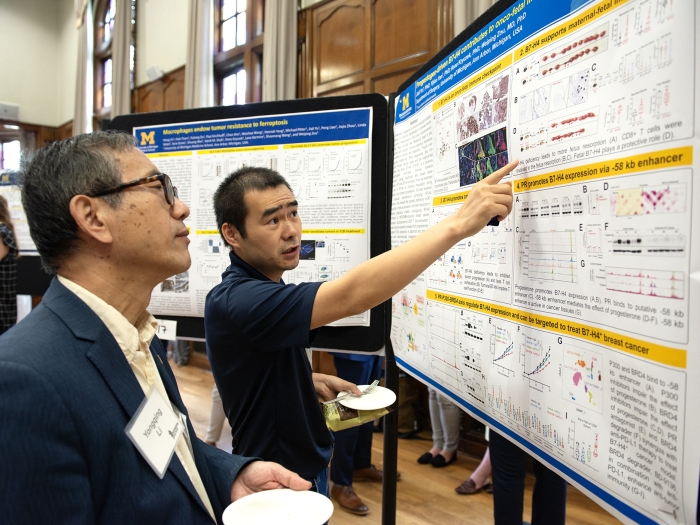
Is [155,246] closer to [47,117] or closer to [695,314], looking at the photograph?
[695,314]

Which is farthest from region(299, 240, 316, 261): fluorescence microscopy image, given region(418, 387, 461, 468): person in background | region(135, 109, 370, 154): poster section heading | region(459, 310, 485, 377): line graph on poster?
region(418, 387, 461, 468): person in background

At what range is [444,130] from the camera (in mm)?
1345

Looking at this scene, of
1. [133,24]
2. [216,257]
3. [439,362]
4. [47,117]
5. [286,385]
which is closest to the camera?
[286,385]

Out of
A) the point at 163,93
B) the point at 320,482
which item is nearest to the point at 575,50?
the point at 320,482

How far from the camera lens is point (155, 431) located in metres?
0.81

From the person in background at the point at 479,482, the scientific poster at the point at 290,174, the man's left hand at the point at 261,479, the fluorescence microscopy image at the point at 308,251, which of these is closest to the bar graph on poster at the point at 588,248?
the man's left hand at the point at 261,479

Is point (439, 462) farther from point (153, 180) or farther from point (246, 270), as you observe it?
point (153, 180)

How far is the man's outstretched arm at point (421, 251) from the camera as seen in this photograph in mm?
994

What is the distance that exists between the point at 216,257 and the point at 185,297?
0.26 metres

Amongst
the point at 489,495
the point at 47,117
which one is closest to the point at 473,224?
the point at 489,495

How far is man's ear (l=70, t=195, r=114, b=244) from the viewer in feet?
2.83

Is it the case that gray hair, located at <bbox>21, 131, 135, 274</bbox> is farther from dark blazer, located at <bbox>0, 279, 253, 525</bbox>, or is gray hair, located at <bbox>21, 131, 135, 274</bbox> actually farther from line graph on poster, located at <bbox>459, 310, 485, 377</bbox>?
line graph on poster, located at <bbox>459, 310, 485, 377</bbox>

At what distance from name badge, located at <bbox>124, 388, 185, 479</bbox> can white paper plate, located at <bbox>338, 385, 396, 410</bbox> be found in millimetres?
576

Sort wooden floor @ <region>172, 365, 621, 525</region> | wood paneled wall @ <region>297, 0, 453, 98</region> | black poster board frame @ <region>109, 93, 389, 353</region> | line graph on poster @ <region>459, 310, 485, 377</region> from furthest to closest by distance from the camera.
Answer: wood paneled wall @ <region>297, 0, 453, 98</region> < wooden floor @ <region>172, 365, 621, 525</region> < black poster board frame @ <region>109, 93, 389, 353</region> < line graph on poster @ <region>459, 310, 485, 377</region>
